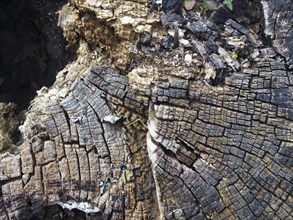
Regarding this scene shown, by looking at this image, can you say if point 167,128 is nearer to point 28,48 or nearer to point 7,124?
point 7,124

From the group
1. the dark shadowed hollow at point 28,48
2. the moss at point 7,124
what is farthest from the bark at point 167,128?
the dark shadowed hollow at point 28,48

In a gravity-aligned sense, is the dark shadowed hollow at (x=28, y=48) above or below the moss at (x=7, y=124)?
above

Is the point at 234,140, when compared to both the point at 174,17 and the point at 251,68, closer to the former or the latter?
the point at 251,68

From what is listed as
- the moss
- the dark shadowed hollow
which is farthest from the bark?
the dark shadowed hollow

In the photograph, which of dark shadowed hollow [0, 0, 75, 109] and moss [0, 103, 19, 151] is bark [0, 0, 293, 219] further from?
dark shadowed hollow [0, 0, 75, 109]

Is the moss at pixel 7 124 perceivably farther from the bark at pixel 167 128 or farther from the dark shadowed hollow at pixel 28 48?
the dark shadowed hollow at pixel 28 48
